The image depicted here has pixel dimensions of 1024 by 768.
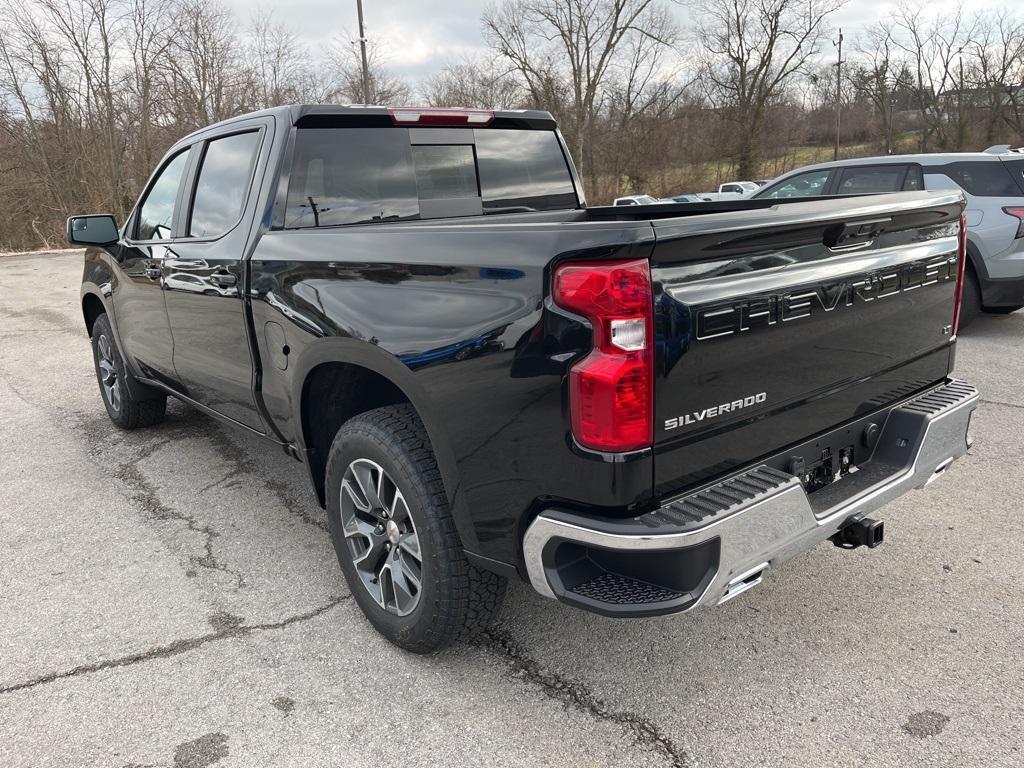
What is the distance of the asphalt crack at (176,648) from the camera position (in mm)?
2646

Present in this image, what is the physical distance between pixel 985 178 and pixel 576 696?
7.06 metres

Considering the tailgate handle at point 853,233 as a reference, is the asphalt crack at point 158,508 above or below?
below

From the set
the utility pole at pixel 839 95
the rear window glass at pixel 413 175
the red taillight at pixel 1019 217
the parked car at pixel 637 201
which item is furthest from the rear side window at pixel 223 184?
the utility pole at pixel 839 95

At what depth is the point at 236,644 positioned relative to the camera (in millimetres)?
2818

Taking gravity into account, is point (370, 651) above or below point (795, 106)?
below

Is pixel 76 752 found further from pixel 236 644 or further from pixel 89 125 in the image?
pixel 89 125

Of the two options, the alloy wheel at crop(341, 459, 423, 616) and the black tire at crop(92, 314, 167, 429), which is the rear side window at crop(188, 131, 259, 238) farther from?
the black tire at crop(92, 314, 167, 429)

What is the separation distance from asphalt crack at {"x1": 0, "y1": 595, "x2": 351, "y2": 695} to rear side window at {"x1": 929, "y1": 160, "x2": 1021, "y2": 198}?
709 centimetres

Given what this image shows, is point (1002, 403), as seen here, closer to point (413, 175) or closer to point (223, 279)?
point (413, 175)

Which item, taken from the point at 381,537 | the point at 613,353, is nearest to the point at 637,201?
the point at 381,537

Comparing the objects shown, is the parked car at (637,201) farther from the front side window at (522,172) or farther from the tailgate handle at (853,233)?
the tailgate handle at (853,233)

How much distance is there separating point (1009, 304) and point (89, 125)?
1090 inches

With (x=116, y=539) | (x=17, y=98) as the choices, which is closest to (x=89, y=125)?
(x=17, y=98)

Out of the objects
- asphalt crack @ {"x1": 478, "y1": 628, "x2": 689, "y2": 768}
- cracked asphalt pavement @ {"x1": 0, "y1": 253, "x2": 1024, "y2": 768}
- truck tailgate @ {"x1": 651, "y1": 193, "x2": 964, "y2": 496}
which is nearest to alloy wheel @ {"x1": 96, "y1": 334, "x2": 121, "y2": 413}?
cracked asphalt pavement @ {"x1": 0, "y1": 253, "x2": 1024, "y2": 768}
